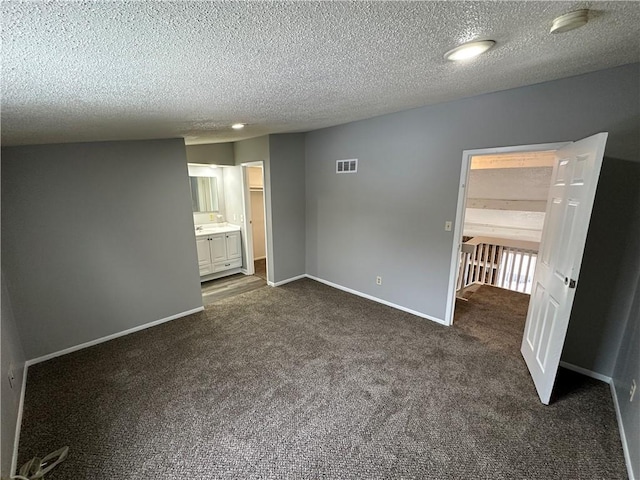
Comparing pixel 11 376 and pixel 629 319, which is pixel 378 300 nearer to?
pixel 629 319

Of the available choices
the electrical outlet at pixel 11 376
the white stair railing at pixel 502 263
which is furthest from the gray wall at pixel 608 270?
the electrical outlet at pixel 11 376

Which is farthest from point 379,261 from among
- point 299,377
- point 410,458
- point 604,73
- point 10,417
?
point 10,417

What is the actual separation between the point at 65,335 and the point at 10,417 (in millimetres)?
1106

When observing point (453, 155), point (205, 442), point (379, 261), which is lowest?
point (205, 442)

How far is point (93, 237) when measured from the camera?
106 inches

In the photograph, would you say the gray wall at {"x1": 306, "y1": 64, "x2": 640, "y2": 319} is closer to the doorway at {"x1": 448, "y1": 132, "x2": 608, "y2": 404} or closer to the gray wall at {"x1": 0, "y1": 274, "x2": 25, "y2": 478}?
the doorway at {"x1": 448, "y1": 132, "x2": 608, "y2": 404}

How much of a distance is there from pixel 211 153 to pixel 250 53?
12.0ft

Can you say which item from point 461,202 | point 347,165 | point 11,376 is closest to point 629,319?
point 461,202

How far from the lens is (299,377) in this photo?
2320 millimetres

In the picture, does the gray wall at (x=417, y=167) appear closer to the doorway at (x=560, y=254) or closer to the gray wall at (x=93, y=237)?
the doorway at (x=560, y=254)

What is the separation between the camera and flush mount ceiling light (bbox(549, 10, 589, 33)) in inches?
44.1

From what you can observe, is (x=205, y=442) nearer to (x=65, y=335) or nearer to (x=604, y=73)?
(x=65, y=335)

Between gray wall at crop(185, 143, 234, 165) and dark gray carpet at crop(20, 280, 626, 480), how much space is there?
2.65m

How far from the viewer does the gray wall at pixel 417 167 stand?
2.08 m
